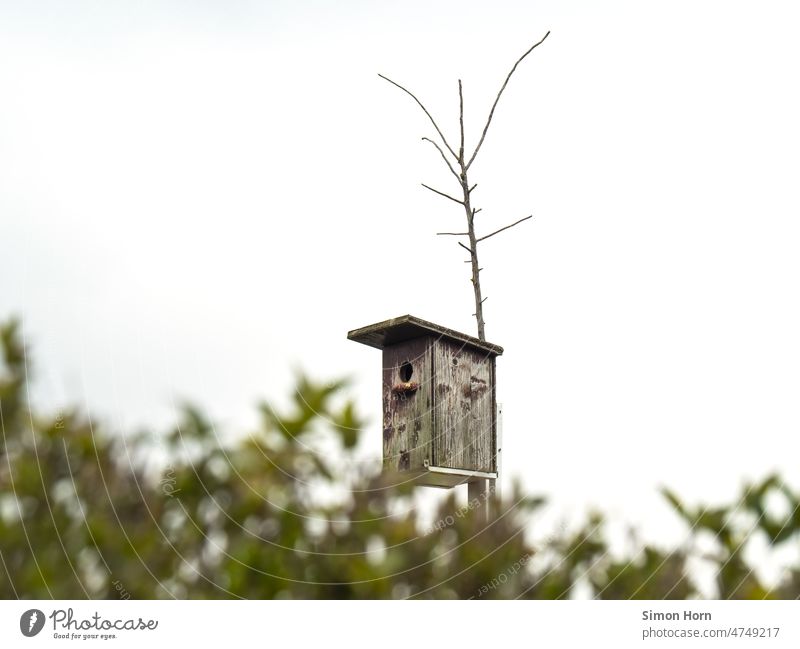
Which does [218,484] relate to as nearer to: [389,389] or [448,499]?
[448,499]

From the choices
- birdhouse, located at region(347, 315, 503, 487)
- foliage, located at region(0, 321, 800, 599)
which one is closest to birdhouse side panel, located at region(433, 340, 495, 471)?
birdhouse, located at region(347, 315, 503, 487)

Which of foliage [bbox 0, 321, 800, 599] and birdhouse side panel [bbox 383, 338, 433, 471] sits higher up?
birdhouse side panel [bbox 383, 338, 433, 471]

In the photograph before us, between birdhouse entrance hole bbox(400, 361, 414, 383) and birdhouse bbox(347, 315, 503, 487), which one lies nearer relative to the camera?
birdhouse bbox(347, 315, 503, 487)

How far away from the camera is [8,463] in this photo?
125cm
